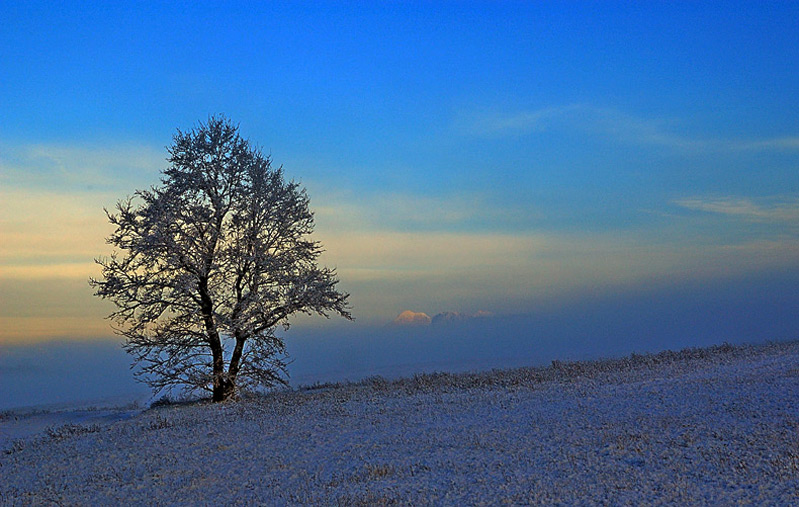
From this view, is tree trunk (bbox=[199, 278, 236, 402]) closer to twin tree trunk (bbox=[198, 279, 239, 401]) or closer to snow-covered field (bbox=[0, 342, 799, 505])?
twin tree trunk (bbox=[198, 279, 239, 401])

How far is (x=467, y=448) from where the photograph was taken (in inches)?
410

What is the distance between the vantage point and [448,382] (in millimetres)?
17969

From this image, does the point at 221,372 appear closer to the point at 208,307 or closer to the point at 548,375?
the point at 208,307

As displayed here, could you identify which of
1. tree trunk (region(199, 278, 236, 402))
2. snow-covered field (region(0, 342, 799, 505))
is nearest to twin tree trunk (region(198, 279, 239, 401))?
tree trunk (region(199, 278, 236, 402))

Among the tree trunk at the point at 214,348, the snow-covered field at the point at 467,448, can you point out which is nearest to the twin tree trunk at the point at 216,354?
the tree trunk at the point at 214,348

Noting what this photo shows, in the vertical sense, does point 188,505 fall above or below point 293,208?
below

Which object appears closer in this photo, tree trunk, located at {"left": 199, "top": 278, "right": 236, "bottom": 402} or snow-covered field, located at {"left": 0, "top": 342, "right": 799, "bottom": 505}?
snow-covered field, located at {"left": 0, "top": 342, "right": 799, "bottom": 505}

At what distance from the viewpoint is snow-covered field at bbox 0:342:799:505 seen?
831 centimetres

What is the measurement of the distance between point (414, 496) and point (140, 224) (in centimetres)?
1423

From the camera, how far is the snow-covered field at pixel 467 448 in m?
8.31

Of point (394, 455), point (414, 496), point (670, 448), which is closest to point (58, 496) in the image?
point (394, 455)

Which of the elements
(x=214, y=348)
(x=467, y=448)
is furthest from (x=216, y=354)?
(x=467, y=448)

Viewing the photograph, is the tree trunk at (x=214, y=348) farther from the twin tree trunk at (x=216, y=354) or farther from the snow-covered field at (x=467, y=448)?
the snow-covered field at (x=467, y=448)

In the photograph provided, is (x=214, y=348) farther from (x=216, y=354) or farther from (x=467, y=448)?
(x=467, y=448)
